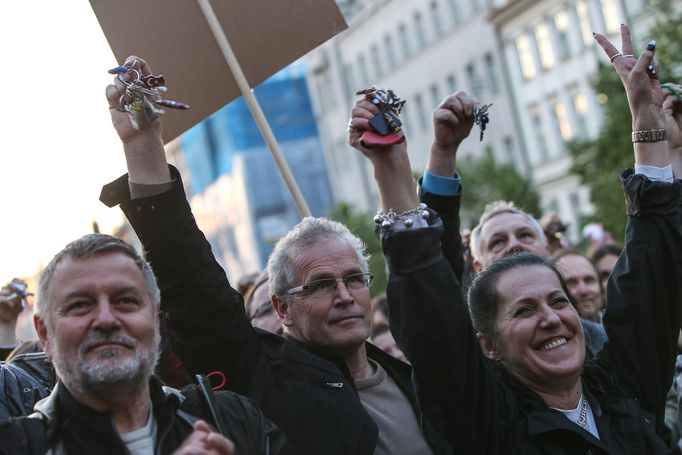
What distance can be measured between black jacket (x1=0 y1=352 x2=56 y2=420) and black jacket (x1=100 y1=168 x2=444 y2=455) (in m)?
0.51

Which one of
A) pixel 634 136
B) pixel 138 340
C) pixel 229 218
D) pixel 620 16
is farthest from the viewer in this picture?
pixel 229 218

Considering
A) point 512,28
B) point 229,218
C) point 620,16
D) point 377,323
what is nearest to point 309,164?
point 229,218

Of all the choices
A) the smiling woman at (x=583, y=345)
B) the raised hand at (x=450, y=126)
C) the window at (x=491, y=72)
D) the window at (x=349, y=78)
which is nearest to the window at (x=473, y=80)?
the window at (x=491, y=72)

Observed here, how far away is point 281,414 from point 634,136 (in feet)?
5.04

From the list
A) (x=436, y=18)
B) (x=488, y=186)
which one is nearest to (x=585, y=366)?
(x=488, y=186)

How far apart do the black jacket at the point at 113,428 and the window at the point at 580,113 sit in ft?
132

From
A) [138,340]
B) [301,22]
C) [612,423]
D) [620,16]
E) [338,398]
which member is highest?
[620,16]

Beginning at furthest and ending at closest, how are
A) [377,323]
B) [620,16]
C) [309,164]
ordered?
[309,164] < [620,16] < [377,323]

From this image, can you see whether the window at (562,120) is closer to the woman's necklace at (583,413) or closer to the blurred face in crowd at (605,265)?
the blurred face in crowd at (605,265)

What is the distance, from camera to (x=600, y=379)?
418 cm

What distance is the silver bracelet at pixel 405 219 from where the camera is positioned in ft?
11.5

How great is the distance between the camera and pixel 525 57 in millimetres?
45656

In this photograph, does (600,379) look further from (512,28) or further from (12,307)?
(512,28)

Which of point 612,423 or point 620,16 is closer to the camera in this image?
point 612,423
